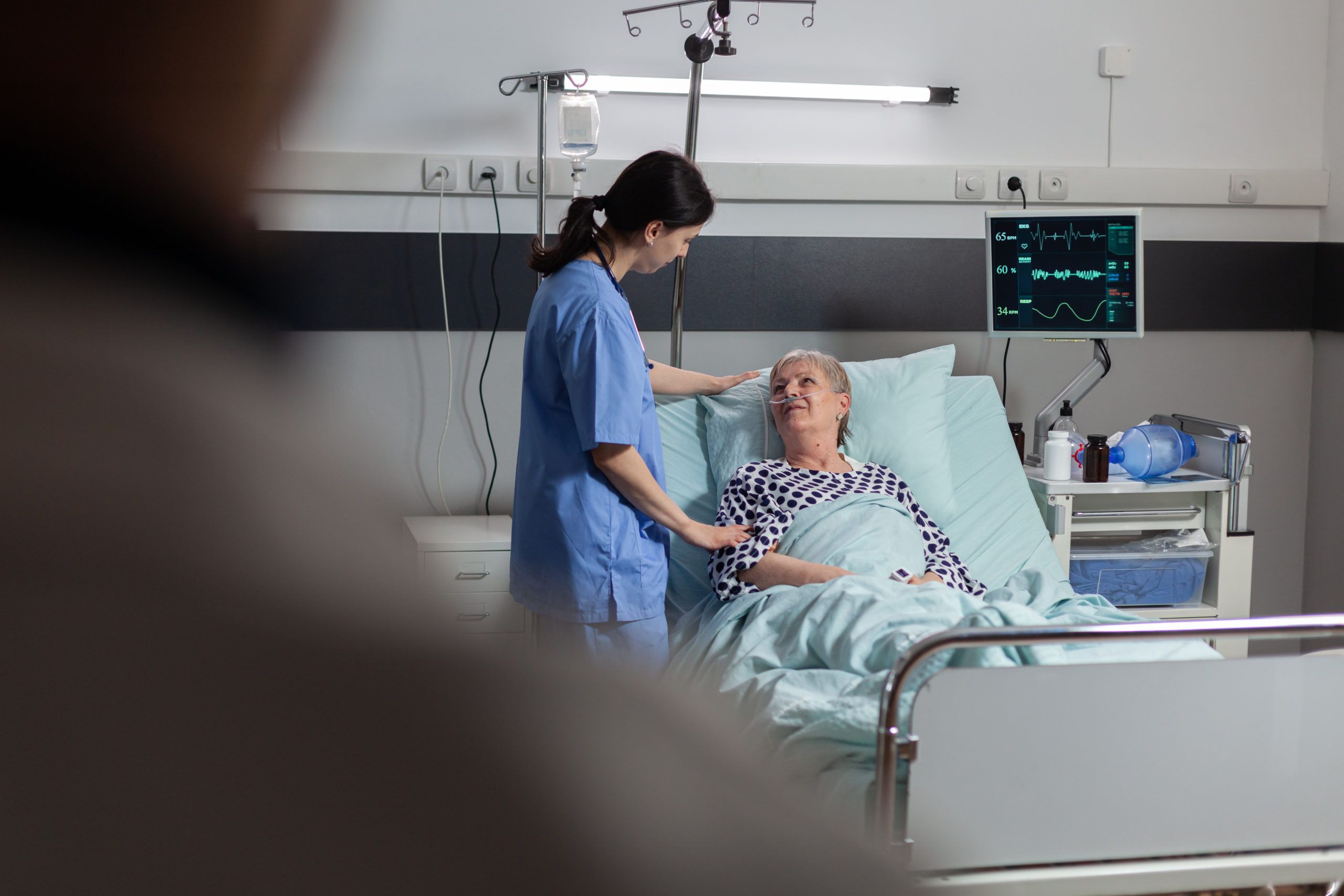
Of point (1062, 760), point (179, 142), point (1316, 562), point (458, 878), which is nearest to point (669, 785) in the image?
point (458, 878)

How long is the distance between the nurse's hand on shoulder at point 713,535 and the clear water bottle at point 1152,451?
1.31 meters

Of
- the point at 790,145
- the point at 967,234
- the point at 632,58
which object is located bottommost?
the point at 967,234

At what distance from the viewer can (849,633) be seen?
2.08m

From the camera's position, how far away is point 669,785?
8.4 inches

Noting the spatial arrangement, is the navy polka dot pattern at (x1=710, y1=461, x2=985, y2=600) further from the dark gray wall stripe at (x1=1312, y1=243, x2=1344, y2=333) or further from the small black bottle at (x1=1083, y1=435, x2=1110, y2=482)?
the dark gray wall stripe at (x1=1312, y1=243, x2=1344, y2=333)

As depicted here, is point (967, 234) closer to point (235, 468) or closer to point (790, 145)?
point (790, 145)

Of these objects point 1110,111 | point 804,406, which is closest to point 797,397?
point 804,406

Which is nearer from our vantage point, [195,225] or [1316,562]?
[195,225]

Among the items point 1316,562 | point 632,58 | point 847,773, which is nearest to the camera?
point 847,773

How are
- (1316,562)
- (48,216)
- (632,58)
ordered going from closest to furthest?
(48,216), (632,58), (1316,562)

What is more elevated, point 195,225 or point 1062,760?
point 195,225

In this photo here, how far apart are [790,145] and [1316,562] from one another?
2.37m

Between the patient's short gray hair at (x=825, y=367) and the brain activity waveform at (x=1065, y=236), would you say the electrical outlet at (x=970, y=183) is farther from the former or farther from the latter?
the patient's short gray hair at (x=825, y=367)

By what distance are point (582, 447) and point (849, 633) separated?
63 cm
